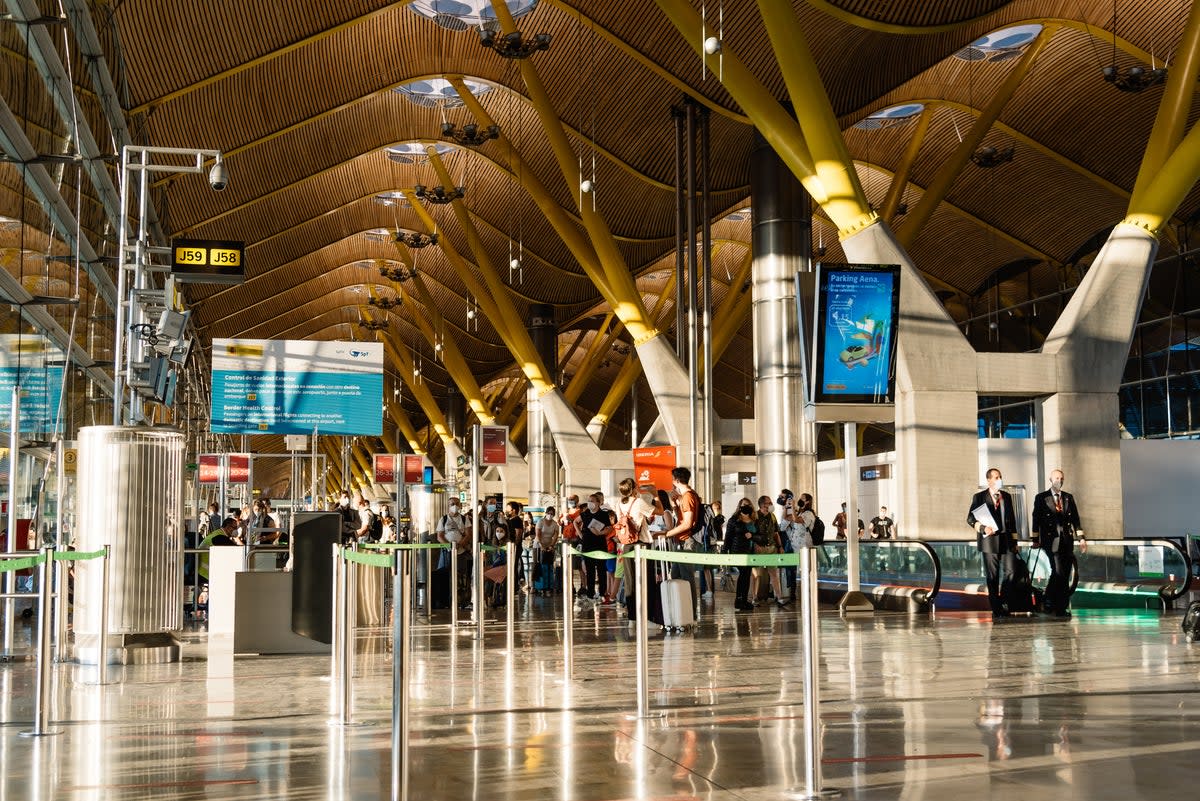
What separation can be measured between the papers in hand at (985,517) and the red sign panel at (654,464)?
48.0 ft

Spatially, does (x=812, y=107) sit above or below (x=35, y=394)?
above

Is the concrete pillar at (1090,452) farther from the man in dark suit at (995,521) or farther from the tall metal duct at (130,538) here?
the tall metal duct at (130,538)

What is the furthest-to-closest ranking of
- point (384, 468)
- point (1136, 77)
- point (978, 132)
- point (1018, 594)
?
point (384, 468)
point (978, 132)
point (1136, 77)
point (1018, 594)

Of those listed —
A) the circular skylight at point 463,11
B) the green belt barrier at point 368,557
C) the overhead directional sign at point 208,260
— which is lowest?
the green belt barrier at point 368,557

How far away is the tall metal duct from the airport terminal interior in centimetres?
4

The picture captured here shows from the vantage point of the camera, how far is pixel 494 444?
85.6 ft

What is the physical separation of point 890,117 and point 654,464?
1409cm

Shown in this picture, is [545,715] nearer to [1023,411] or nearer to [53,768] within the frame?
[53,768]

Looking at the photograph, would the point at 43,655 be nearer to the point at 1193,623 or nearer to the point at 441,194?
the point at 1193,623

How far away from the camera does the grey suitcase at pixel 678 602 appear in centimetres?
1294

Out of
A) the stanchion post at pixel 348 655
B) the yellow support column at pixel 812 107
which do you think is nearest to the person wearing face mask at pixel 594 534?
the yellow support column at pixel 812 107

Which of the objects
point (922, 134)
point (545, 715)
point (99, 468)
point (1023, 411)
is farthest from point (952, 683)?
point (1023, 411)

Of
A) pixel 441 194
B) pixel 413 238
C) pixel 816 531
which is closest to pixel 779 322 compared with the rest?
pixel 816 531

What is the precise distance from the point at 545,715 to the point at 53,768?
9.09 feet
